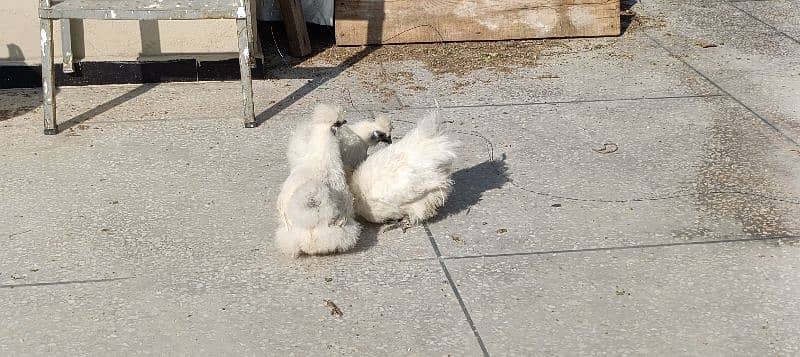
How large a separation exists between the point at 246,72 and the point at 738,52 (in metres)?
3.87

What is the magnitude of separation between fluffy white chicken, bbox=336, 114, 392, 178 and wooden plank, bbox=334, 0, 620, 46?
2.64 metres

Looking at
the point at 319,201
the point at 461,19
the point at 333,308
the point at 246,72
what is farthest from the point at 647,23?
the point at 333,308

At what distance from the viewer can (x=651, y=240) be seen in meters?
4.88

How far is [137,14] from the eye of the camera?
235 inches

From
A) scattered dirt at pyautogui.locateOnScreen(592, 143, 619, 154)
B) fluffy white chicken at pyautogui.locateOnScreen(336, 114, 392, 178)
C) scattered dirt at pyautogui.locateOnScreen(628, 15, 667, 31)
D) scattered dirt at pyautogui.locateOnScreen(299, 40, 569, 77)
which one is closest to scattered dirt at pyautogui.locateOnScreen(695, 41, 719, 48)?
scattered dirt at pyautogui.locateOnScreen(628, 15, 667, 31)

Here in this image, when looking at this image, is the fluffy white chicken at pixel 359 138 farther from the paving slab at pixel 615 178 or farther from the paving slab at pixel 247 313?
the paving slab at pixel 247 313

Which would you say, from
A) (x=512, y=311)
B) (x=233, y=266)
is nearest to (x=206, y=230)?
(x=233, y=266)

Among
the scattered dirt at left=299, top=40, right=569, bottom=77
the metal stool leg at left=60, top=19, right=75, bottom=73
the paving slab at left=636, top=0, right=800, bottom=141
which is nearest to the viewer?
the paving slab at left=636, top=0, right=800, bottom=141

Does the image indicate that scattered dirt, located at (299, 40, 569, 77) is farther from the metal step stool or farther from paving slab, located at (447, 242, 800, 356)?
paving slab, located at (447, 242, 800, 356)

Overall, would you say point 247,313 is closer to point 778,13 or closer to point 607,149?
point 607,149

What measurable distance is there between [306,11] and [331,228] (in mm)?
3663

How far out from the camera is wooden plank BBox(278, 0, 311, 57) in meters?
7.56

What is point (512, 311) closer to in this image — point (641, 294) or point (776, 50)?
point (641, 294)

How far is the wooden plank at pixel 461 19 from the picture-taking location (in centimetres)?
778
